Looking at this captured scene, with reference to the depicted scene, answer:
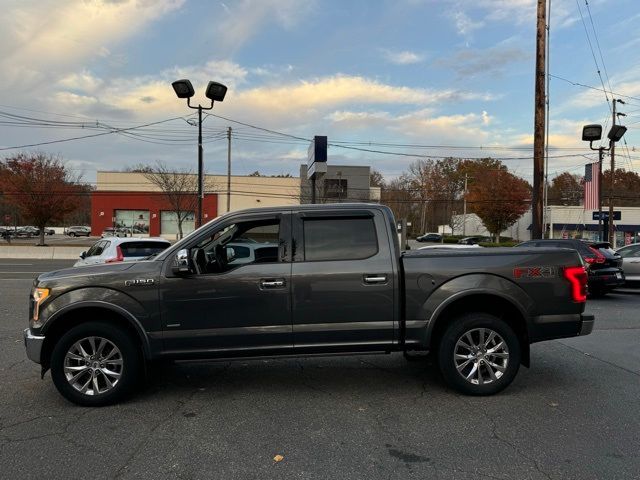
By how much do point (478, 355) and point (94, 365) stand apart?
12.4ft

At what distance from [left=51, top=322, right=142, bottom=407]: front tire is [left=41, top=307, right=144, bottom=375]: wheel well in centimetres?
8

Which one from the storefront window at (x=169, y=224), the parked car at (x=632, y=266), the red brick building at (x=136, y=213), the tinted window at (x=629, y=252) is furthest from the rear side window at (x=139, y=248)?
the storefront window at (x=169, y=224)

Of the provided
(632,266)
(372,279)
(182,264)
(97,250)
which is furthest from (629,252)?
(97,250)

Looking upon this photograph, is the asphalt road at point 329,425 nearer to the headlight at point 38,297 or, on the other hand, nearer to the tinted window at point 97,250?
the headlight at point 38,297

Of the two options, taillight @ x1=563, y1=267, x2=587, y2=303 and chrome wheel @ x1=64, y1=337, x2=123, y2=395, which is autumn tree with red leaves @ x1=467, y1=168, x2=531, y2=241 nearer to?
taillight @ x1=563, y1=267, x2=587, y2=303

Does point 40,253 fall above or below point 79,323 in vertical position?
below

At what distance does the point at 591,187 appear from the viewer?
23.8 m

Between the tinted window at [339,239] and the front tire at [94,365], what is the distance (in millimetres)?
1989

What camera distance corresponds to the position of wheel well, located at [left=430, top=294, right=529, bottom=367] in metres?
5.07

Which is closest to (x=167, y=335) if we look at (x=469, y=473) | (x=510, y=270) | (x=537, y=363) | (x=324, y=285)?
(x=324, y=285)

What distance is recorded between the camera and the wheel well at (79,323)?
15.8 feet

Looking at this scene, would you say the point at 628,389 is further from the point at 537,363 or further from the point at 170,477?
the point at 170,477

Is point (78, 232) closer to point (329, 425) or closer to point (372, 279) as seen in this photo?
point (372, 279)

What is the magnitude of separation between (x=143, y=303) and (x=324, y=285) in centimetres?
174
